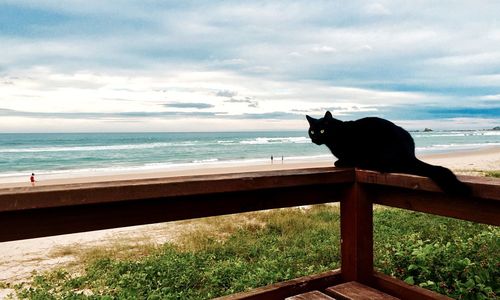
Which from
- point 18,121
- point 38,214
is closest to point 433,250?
point 38,214

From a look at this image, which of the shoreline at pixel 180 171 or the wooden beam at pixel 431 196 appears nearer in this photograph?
the wooden beam at pixel 431 196

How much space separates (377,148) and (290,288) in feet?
3.23

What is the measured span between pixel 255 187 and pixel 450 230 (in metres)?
5.47

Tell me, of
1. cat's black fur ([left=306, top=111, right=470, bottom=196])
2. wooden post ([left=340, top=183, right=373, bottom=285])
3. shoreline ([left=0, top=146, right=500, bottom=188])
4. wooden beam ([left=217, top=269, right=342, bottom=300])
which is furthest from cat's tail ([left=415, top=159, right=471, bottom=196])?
shoreline ([left=0, top=146, right=500, bottom=188])

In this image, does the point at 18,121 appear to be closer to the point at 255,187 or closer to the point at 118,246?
the point at 118,246

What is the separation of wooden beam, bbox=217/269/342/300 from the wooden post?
3.1 inches

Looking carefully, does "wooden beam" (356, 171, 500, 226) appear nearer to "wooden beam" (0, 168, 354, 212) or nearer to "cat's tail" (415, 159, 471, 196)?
"cat's tail" (415, 159, 471, 196)

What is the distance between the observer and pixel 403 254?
435 centimetres

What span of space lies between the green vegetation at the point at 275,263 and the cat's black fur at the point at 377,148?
1.14 metres

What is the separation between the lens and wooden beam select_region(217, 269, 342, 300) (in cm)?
185

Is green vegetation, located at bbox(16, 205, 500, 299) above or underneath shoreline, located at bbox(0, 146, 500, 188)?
above

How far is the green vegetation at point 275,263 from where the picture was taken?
3.71m

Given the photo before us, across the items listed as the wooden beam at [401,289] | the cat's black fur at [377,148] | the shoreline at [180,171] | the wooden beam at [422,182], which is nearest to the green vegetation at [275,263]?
the cat's black fur at [377,148]

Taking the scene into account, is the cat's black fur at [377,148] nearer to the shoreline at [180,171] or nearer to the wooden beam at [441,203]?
the wooden beam at [441,203]
